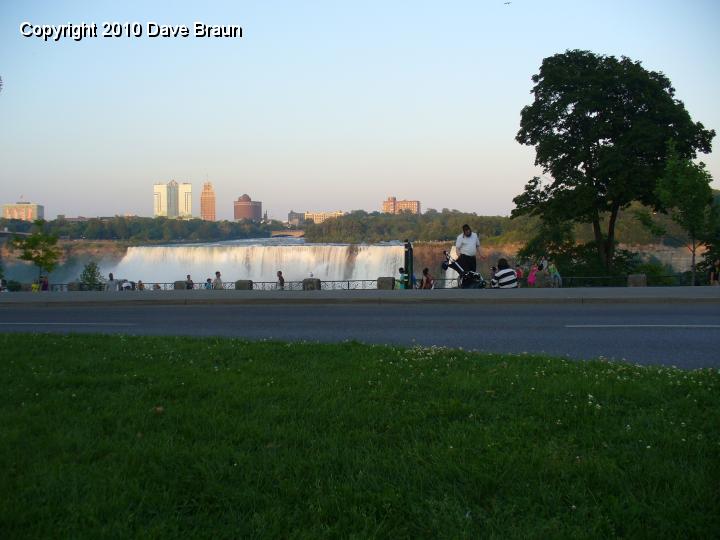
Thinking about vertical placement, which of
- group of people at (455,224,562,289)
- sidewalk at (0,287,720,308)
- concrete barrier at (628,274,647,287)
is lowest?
sidewalk at (0,287,720,308)

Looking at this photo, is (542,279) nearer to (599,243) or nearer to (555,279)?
(555,279)

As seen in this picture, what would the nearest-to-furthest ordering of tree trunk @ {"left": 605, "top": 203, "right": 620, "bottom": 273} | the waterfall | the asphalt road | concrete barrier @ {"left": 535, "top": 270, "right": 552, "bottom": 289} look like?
the asphalt road, concrete barrier @ {"left": 535, "top": 270, "right": 552, "bottom": 289}, tree trunk @ {"left": 605, "top": 203, "right": 620, "bottom": 273}, the waterfall

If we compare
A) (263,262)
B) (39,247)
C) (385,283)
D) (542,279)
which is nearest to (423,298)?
(385,283)

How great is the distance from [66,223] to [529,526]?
131870 mm

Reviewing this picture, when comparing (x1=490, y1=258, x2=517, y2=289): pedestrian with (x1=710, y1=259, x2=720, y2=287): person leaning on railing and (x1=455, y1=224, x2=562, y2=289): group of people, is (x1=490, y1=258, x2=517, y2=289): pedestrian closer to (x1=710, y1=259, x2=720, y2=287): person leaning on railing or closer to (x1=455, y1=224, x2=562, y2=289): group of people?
(x1=455, y1=224, x2=562, y2=289): group of people

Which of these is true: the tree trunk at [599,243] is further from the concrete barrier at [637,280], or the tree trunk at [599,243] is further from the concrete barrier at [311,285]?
the concrete barrier at [311,285]

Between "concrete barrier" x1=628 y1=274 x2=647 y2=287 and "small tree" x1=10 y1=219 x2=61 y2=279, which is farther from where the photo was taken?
"small tree" x1=10 y1=219 x2=61 y2=279

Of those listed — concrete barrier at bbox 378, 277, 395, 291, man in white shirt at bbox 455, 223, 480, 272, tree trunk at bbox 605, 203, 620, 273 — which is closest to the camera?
man in white shirt at bbox 455, 223, 480, 272

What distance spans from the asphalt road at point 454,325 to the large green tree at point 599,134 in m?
16.2

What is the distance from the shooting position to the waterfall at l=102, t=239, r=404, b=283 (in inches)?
2532

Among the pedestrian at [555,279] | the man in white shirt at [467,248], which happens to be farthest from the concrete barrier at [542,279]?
the man in white shirt at [467,248]

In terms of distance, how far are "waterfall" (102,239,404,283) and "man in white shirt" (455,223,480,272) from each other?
44926mm

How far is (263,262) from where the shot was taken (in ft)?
227

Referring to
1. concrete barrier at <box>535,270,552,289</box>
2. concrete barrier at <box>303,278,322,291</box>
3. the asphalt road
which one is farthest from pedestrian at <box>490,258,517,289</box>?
concrete barrier at <box>303,278,322,291</box>
